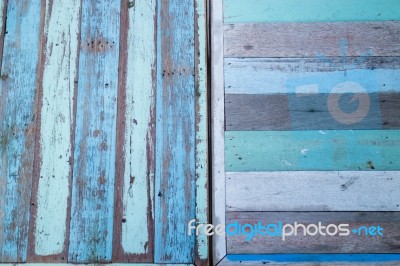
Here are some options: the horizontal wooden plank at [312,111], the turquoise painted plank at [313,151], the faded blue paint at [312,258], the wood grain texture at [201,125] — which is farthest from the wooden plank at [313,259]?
the horizontal wooden plank at [312,111]

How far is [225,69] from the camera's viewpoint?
4.54 ft

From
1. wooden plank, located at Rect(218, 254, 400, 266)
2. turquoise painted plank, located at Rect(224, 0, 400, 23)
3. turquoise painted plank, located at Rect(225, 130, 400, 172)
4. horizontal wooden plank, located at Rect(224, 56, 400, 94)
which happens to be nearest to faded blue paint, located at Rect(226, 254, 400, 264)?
wooden plank, located at Rect(218, 254, 400, 266)

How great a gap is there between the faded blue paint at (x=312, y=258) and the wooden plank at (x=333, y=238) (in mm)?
14

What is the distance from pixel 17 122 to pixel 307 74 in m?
1.12

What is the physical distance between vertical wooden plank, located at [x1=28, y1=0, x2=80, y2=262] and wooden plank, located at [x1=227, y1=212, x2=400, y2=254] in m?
0.63

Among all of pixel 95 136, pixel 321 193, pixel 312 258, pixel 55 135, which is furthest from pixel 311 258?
pixel 55 135

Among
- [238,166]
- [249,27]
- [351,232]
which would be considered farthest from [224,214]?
[249,27]

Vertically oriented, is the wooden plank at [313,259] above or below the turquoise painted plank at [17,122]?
below

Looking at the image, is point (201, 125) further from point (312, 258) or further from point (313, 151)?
point (312, 258)

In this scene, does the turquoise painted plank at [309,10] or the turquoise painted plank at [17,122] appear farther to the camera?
the turquoise painted plank at [309,10]

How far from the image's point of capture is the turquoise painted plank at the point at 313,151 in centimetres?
133

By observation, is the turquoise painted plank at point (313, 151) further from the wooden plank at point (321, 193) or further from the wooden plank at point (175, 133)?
the wooden plank at point (175, 133)

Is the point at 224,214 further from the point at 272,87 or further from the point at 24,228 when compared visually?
the point at 24,228

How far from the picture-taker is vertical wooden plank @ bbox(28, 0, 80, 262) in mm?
1301
